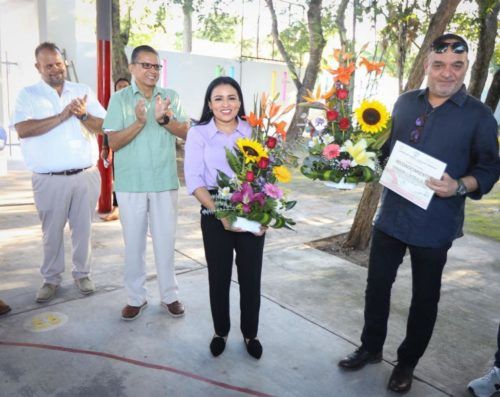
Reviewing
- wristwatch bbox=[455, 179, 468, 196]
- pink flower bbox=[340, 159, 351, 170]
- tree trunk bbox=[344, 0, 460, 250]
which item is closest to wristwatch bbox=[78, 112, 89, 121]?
pink flower bbox=[340, 159, 351, 170]

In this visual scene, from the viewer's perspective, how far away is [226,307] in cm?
293

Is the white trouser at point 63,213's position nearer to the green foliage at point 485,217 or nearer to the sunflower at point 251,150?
the sunflower at point 251,150

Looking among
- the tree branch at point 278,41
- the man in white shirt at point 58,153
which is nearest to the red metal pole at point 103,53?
the man in white shirt at point 58,153

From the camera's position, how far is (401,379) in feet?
8.75

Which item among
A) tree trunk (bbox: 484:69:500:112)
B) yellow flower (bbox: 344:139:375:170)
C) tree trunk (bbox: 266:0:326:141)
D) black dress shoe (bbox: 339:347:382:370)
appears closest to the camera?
yellow flower (bbox: 344:139:375:170)

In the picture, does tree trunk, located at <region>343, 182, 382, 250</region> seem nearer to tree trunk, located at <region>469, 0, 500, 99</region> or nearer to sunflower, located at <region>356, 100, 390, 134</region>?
sunflower, located at <region>356, 100, 390, 134</region>

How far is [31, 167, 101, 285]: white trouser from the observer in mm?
3484

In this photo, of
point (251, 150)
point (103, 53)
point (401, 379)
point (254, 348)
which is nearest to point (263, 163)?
point (251, 150)

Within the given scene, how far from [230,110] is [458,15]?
698 centimetres

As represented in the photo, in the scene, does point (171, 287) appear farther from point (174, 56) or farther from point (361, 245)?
point (174, 56)

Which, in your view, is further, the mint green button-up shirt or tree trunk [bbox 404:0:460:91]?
tree trunk [bbox 404:0:460:91]

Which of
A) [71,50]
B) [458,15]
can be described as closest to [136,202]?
[458,15]

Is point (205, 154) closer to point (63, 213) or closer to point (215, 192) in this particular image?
point (215, 192)

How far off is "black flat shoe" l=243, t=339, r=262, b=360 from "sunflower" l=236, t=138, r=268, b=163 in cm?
120
